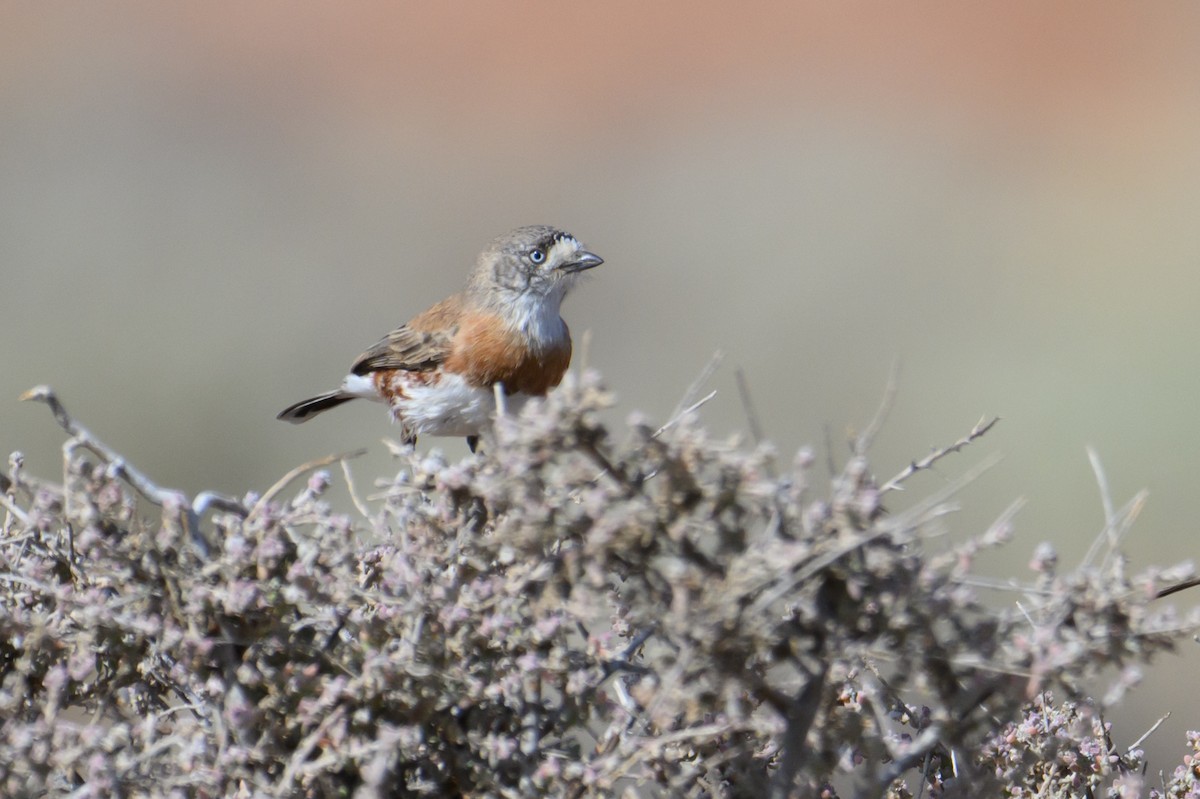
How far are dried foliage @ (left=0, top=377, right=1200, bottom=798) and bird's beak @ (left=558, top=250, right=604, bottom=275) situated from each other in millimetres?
3722

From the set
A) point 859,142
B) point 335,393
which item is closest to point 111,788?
point 335,393

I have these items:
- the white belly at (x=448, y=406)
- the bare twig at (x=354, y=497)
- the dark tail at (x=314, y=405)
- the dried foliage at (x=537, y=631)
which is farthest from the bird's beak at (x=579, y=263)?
the dried foliage at (x=537, y=631)

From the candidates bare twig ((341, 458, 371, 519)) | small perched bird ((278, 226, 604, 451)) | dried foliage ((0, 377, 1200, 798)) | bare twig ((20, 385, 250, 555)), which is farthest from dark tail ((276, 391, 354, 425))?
bare twig ((20, 385, 250, 555))

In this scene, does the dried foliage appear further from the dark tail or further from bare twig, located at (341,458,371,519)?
the dark tail

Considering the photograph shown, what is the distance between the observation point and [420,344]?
18.8 ft

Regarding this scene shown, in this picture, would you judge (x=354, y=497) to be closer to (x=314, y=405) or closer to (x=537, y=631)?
(x=537, y=631)

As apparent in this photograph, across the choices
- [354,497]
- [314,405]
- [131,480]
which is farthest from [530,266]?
[131,480]

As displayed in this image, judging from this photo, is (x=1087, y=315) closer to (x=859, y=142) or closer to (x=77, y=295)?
(x=859, y=142)

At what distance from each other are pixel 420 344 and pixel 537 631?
3889 millimetres

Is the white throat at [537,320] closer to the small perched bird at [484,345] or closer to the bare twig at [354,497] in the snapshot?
the small perched bird at [484,345]

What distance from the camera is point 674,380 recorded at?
525 inches

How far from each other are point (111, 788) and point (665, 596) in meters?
0.74

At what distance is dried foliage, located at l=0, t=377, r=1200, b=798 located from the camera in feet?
5.65

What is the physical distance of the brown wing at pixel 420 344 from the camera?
564cm
